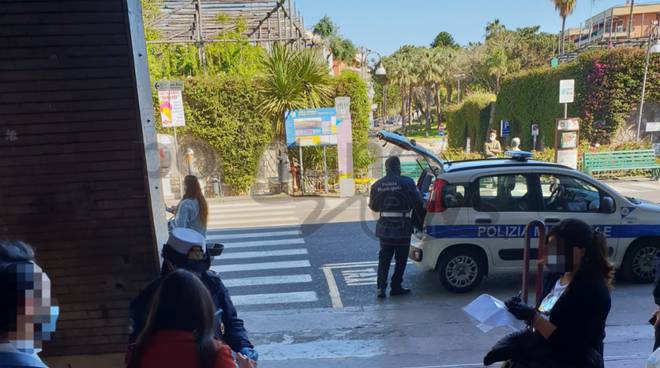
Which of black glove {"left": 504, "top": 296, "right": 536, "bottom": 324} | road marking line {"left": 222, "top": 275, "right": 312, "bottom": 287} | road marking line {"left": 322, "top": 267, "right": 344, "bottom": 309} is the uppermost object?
black glove {"left": 504, "top": 296, "right": 536, "bottom": 324}

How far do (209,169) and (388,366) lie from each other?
14290 millimetres

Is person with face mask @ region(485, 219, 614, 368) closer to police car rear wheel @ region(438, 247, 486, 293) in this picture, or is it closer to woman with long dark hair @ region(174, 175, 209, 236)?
police car rear wheel @ region(438, 247, 486, 293)

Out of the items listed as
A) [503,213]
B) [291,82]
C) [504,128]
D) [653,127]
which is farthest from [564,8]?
[503,213]

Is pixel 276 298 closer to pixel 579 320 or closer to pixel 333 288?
pixel 333 288

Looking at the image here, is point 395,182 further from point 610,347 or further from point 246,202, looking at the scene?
point 246,202

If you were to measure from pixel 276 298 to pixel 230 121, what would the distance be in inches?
449

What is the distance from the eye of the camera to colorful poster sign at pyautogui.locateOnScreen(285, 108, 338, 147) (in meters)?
16.0

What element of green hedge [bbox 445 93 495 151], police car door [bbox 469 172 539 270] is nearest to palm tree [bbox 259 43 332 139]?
police car door [bbox 469 172 539 270]

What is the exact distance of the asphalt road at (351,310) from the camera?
4.75m

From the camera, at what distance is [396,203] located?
637 centimetres

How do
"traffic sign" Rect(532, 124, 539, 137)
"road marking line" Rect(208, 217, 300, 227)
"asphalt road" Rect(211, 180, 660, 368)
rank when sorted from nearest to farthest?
"asphalt road" Rect(211, 180, 660, 368)
"road marking line" Rect(208, 217, 300, 227)
"traffic sign" Rect(532, 124, 539, 137)

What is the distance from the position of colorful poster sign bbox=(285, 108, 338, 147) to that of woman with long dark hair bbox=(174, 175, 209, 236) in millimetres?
10257

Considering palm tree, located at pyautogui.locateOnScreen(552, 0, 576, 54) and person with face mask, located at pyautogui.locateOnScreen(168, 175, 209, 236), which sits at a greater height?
palm tree, located at pyautogui.locateOnScreen(552, 0, 576, 54)

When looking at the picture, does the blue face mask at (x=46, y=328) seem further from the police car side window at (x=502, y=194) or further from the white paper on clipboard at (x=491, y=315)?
the police car side window at (x=502, y=194)
